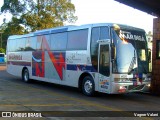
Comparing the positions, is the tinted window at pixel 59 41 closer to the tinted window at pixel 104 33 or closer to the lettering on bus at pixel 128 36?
the tinted window at pixel 104 33

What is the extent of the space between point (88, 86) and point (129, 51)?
237cm

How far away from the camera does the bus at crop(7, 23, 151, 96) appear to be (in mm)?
12477

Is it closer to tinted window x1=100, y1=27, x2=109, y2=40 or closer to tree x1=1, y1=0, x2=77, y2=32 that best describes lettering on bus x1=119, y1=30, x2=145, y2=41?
tinted window x1=100, y1=27, x2=109, y2=40

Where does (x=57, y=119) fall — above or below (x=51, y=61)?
below

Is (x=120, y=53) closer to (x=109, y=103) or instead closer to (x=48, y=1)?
(x=109, y=103)

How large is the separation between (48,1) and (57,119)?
38.3 meters

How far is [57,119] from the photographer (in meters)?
8.59

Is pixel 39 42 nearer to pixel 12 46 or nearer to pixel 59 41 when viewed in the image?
pixel 59 41

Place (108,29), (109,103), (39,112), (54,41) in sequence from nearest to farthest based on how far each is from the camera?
(39,112)
(109,103)
(108,29)
(54,41)

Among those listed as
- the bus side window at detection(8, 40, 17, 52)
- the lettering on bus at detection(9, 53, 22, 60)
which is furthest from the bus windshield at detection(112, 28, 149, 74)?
the bus side window at detection(8, 40, 17, 52)

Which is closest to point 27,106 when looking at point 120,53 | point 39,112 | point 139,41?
point 39,112

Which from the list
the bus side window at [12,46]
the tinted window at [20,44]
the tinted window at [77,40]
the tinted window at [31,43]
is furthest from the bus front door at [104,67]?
the bus side window at [12,46]

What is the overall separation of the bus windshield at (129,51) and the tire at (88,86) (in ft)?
5.05

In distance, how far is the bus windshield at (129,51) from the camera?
40.9ft
